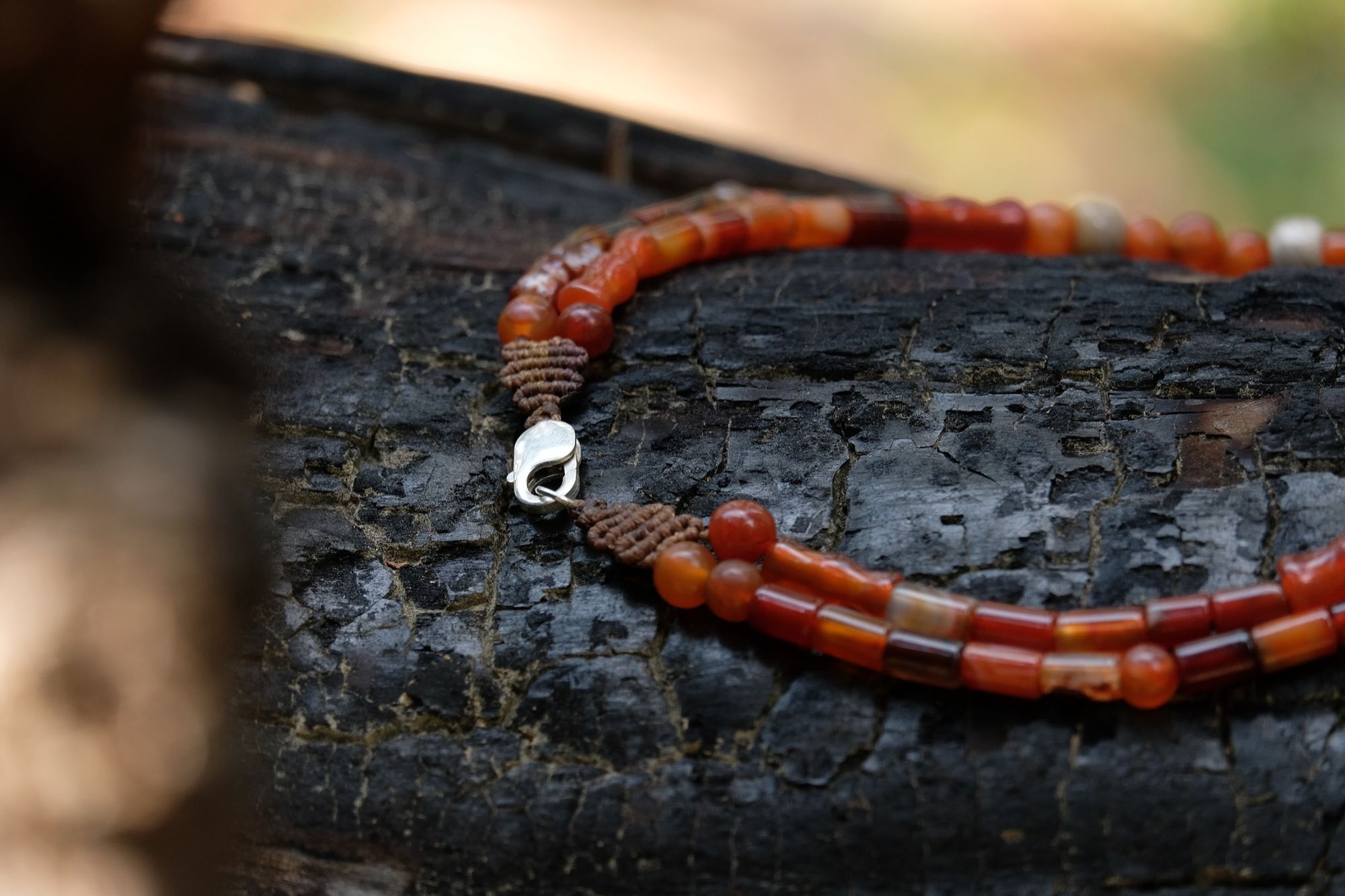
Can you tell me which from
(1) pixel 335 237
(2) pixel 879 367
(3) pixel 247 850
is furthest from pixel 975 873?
(1) pixel 335 237

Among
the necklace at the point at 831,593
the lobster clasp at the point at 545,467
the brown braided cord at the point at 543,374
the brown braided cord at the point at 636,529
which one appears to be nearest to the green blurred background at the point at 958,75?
the necklace at the point at 831,593

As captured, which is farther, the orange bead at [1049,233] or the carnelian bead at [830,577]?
the orange bead at [1049,233]

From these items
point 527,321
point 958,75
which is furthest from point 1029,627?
point 958,75

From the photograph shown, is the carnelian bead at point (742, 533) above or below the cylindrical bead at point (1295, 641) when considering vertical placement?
above

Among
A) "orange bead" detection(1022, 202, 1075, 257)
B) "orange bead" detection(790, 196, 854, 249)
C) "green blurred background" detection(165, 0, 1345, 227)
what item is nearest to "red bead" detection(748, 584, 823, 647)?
"orange bead" detection(790, 196, 854, 249)

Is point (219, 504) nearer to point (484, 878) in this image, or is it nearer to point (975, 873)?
point (484, 878)

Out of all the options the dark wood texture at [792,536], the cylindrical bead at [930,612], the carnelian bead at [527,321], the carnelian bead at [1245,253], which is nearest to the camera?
the dark wood texture at [792,536]

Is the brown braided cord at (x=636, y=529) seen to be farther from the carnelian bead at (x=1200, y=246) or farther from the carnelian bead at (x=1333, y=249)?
the carnelian bead at (x=1333, y=249)

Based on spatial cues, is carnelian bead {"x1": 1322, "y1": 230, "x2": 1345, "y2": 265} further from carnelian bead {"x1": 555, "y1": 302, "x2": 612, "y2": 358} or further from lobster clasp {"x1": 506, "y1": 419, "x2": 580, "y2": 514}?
lobster clasp {"x1": 506, "y1": 419, "x2": 580, "y2": 514}
